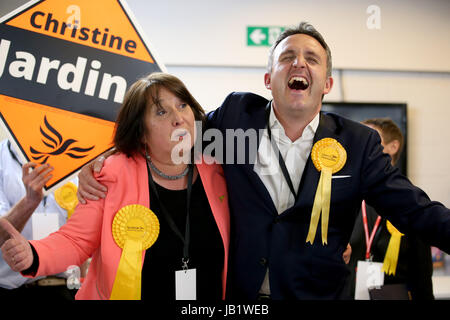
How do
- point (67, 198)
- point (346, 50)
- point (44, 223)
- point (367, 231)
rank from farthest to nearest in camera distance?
point (346, 50) < point (367, 231) < point (67, 198) < point (44, 223)

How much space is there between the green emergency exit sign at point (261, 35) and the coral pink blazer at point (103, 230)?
8.06 feet

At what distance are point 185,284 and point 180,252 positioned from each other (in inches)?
4.3

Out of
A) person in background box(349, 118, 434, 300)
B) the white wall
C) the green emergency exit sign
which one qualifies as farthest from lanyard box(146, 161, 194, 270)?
the green emergency exit sign

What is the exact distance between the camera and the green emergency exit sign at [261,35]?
352 cm

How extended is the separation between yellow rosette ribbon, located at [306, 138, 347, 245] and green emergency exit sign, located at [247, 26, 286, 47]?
7.95 ft

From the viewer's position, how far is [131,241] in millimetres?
1271

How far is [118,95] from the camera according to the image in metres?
1.55

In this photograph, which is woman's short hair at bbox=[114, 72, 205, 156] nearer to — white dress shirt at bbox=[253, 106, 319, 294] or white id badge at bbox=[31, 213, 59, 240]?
white dress shirt at bbox=[253, 106, 319, 294]

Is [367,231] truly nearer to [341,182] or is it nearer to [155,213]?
[341,182]

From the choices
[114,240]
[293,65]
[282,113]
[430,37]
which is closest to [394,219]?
[282,113]

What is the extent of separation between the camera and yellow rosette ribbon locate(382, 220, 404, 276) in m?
2.12

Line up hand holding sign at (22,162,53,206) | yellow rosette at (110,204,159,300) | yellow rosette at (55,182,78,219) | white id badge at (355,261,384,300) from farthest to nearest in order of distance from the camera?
white id badge at (355,261,384,300)
yellow rosette at (55,182,78,219)
hand holding sign at (22,162,53,206)
yellow rosette at (110,204,159,300)

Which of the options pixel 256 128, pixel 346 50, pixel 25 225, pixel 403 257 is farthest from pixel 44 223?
pixel 346 50

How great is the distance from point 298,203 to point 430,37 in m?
3.20
